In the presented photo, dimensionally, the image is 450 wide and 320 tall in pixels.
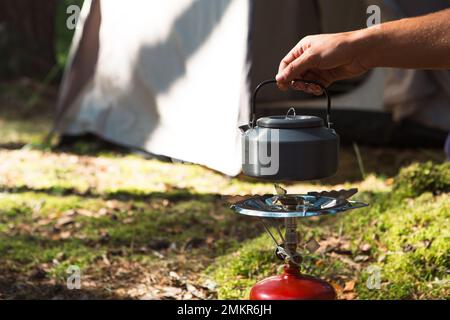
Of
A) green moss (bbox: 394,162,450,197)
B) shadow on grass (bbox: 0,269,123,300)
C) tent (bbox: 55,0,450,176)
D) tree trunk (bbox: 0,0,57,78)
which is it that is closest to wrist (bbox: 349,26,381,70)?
shadow on grass (bbox: 0,269,123,300)

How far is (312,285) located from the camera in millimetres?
2389

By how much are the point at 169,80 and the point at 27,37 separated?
4.14 metres

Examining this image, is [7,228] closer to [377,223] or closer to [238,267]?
[238,267]

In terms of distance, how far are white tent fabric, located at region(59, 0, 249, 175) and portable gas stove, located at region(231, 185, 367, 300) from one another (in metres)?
2.54

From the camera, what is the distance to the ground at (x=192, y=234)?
343cm

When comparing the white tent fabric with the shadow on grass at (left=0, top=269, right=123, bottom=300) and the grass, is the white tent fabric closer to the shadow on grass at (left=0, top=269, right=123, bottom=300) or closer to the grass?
the grass

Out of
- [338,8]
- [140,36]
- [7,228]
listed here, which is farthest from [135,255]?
[338,8]

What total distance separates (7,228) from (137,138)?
6.30 ft

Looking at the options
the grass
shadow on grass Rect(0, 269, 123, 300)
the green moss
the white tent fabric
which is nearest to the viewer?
the grass

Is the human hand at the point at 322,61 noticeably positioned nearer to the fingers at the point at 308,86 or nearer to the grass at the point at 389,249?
the fingers at the point at 308,86

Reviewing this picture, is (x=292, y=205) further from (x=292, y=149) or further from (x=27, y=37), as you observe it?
(x=27, y=37)

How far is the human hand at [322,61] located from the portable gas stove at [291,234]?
366mm

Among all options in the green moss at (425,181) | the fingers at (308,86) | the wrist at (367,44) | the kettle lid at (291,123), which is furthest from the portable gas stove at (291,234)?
the green moss at (425,181)

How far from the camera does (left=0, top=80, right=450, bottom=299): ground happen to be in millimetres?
3432
